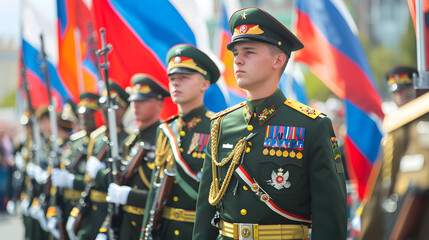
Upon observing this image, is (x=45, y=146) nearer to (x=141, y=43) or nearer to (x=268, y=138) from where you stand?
(x=141, y=43)

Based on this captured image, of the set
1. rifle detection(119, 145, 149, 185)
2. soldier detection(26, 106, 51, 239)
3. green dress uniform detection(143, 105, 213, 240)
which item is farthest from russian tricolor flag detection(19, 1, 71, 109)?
green dress uniform detection(143, 105, 213, 240)

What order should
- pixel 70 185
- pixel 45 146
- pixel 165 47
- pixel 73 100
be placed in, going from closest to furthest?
pixel 165 47 < pixel 70 185 < pixel 73 100 < pixel 45 146

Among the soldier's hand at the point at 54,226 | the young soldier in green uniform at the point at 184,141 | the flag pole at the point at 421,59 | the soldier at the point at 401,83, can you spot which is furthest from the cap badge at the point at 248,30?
the soldier's hand at the point at 54,226

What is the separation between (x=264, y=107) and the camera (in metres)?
3.22

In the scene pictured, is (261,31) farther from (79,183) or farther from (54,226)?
(54,226)

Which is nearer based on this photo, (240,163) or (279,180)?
(279,180)

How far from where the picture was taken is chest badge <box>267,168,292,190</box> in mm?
3029

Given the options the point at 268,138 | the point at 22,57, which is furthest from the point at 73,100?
the point at 268,138

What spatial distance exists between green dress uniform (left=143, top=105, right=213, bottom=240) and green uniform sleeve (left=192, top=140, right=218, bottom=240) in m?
0.88

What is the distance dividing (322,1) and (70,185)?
3.81 meters

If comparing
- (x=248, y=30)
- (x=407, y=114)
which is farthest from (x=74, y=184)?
(x=407, y=114)

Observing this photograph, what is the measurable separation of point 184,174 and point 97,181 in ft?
5.78

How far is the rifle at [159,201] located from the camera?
4270 millimetres

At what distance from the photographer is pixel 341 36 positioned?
735cm
